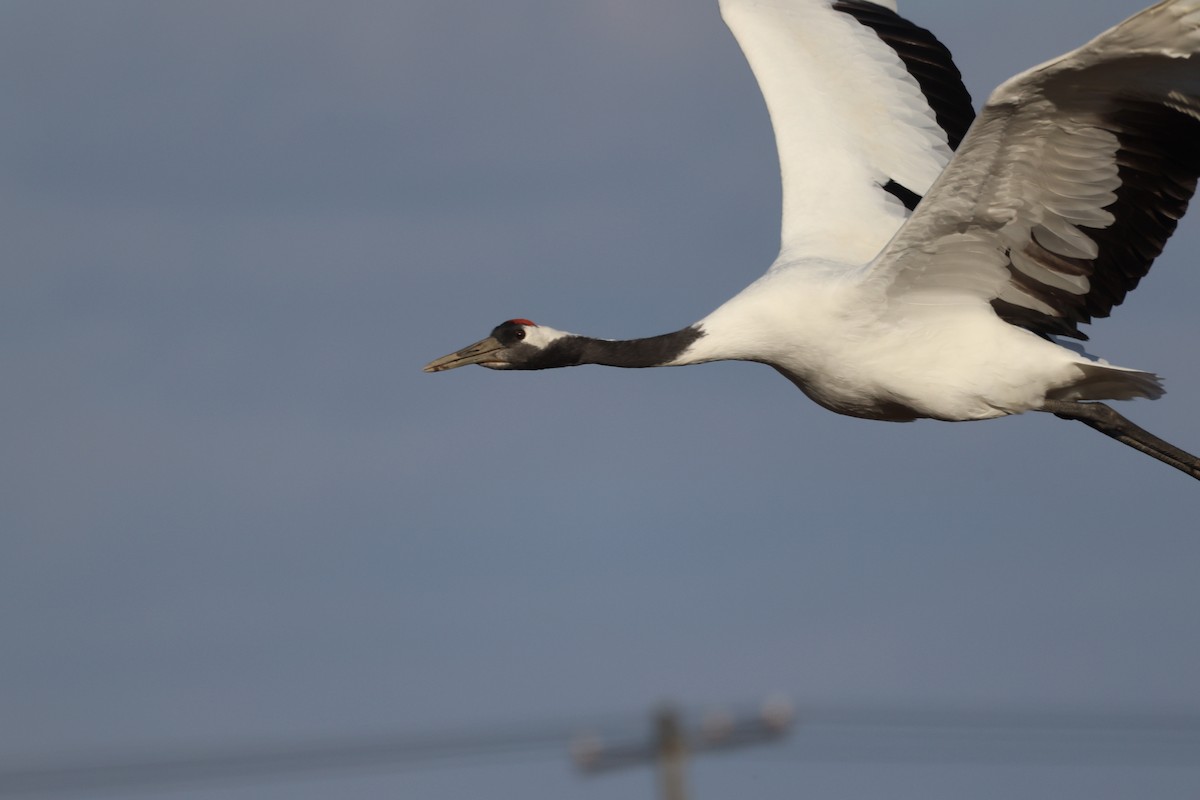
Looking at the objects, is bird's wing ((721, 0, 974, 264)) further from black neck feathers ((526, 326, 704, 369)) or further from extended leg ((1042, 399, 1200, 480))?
extended leg ((1042, 399, 1200, 480))

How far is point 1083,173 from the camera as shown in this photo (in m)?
11.1

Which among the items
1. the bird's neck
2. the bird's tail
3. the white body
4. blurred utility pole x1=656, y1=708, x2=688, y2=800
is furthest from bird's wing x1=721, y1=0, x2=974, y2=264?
blurred utility pole x1=656, y1=708, x2=688, y2=800

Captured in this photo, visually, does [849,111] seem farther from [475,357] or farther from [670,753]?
[670,753]

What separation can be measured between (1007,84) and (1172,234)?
242 cm

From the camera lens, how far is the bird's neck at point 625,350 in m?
12.5

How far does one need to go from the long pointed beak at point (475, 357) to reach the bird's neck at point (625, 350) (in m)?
0.40

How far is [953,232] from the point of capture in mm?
11438

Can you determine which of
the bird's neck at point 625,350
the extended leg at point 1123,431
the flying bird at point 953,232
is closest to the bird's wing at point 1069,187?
the flying bird at point 953,232

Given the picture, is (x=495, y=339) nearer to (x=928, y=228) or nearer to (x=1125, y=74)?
(x=928, y=228)

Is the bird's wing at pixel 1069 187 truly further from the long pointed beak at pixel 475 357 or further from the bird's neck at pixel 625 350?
the long pointed beak at pixel 475 357

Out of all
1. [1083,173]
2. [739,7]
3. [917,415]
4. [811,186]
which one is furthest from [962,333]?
[739,7]

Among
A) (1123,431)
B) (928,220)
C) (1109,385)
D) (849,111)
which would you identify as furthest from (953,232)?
(849,111)

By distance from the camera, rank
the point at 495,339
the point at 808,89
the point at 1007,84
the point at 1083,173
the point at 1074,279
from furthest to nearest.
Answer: the point at 808,89 < the point at 495,339 < the point at 1074,279 < the point at 1083,173 < the point at 1007,84

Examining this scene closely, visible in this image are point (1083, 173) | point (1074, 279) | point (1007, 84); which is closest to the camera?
point (1007, 84)
